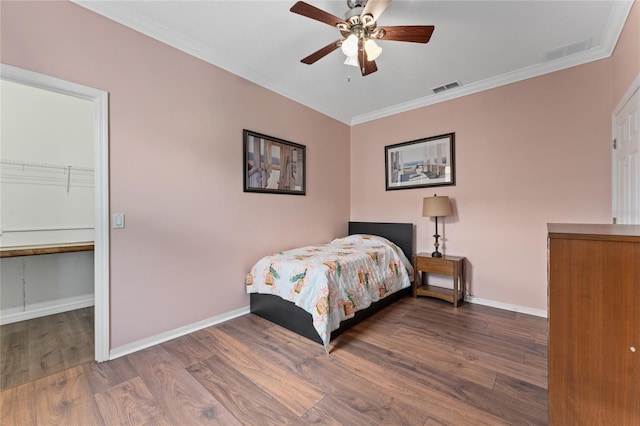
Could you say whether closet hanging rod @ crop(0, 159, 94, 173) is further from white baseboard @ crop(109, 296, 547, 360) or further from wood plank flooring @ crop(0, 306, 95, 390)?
white baseboard @ crop(109, 296, 547, 360)

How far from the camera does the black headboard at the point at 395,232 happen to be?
3707 mm

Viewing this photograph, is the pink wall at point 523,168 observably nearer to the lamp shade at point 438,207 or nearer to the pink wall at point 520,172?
the pink wall at point 520,172

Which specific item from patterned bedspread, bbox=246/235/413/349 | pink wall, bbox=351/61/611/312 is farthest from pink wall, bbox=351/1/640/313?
patterned bedspread, bbox=246/235/413/349

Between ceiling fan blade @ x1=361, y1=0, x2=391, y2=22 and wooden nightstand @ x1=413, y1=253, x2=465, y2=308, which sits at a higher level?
ceiling fan blade @ x1=361, y1=0, x2=391, y2=22

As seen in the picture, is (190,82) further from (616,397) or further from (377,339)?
(616,397)

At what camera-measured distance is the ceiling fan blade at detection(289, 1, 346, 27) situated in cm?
161

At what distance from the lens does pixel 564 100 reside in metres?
2.73

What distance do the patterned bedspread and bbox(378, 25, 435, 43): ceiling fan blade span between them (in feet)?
6.18

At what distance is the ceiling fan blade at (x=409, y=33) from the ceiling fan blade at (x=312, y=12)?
0.38m

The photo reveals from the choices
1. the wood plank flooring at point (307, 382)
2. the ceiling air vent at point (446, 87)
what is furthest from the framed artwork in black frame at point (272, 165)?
the ceiling air vent at point (446, 87)

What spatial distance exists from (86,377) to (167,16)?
2778mm

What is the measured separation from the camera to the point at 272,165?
324 cm

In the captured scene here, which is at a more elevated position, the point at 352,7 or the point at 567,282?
the point at 352,7

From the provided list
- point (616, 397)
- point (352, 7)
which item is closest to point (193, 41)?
point (352, 7)
